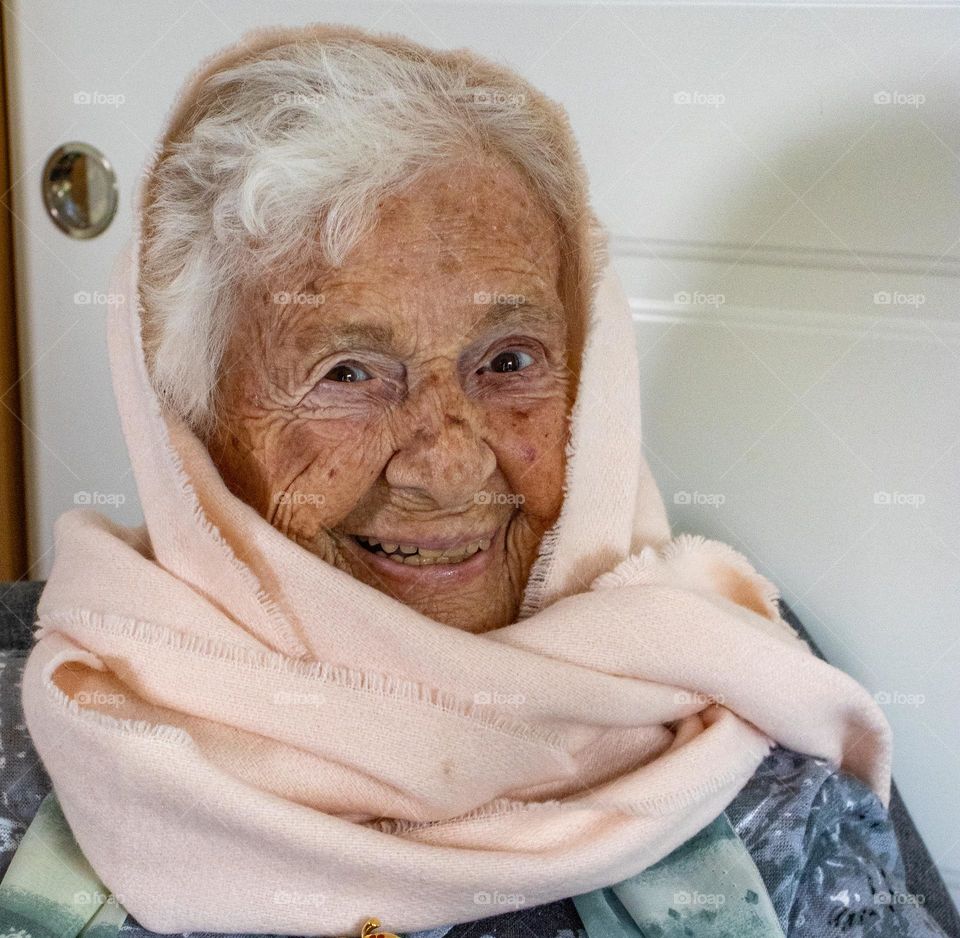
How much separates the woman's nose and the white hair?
0.18 metres

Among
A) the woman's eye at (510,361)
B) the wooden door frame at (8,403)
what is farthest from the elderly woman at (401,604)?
the wooden door frame at (8,403)

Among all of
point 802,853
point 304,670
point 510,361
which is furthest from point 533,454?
point 802,853

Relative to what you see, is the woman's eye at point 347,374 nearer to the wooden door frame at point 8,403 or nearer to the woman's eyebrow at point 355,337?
the woman's eyebrow at point 355,337

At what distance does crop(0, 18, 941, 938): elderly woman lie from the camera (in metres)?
1.00

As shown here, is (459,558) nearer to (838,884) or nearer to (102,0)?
(838,884)

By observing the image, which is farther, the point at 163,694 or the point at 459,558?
the point at 459,558

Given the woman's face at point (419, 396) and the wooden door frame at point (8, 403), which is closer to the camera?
the woman's face at point (419, 396)

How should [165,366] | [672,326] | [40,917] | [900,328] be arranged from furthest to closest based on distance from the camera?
[672,326], [900,328], [165,366], [40,917]

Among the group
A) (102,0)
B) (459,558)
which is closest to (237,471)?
(459,558)

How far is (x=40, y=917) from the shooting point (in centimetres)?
99

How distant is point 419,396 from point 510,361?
0.12m

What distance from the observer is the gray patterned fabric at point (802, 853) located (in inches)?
41.3

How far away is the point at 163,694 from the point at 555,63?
1.13 metres

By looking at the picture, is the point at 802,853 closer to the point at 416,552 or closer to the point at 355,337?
the point at 416,552
